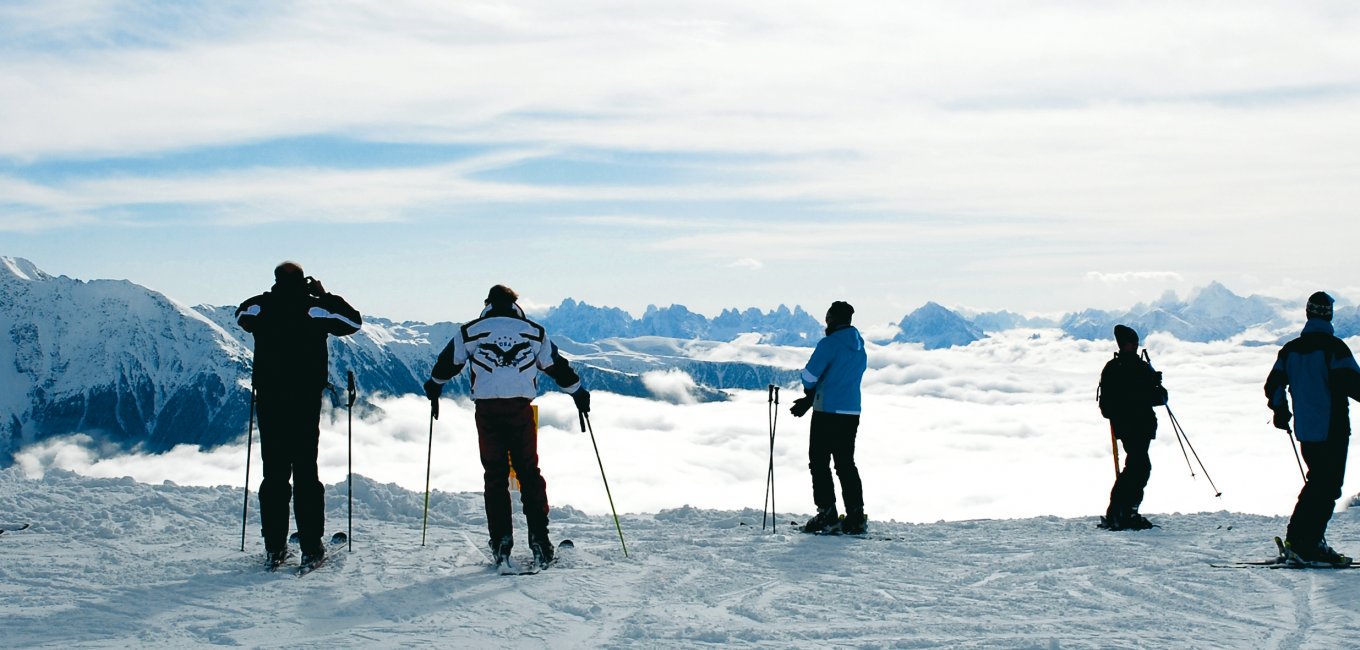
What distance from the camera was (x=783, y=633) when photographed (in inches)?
237

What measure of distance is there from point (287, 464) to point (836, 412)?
5.61m

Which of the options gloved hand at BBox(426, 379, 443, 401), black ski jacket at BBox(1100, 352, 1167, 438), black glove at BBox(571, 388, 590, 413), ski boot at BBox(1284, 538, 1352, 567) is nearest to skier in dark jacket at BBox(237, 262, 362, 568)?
gloved hand at BBox(426, 379, 443, 401)

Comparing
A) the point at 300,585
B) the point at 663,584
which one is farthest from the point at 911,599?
the point at 300,585

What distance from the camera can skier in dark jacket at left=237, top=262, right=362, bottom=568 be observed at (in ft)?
25.5

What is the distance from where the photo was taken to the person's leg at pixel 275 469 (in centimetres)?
775

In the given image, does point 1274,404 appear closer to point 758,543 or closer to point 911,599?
point 911,599

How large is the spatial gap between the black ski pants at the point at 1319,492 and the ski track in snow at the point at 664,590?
48 centimetres

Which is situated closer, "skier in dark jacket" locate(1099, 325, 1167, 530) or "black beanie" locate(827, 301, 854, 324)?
"black beanie" locate(827, 301, 854, 324)

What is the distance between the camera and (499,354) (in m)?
8.06

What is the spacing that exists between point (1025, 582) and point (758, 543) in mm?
2907

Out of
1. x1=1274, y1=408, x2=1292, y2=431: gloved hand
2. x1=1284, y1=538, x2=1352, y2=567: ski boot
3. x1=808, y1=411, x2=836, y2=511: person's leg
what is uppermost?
x1=1274, y1=408, x2=1292, y2=431: gloved hand

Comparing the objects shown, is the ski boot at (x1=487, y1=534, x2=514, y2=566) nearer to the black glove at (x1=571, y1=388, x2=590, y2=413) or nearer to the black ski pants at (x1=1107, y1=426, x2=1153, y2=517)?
the black glove at (x1=571, y1=388, x2=590, y2=413)

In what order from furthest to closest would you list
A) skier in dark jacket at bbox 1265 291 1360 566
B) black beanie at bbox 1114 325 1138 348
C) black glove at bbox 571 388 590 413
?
1. black beanie at bbox 1114 325 1138 348
2. black glove at bbox 571 388 590 413
3. skier in dark jacket at bbox 1265 291 1360 566

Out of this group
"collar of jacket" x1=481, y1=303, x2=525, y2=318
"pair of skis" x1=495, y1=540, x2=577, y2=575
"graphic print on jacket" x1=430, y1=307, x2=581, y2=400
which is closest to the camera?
"pair of skis" x1=495, y1=540, x2=577, y2=575
